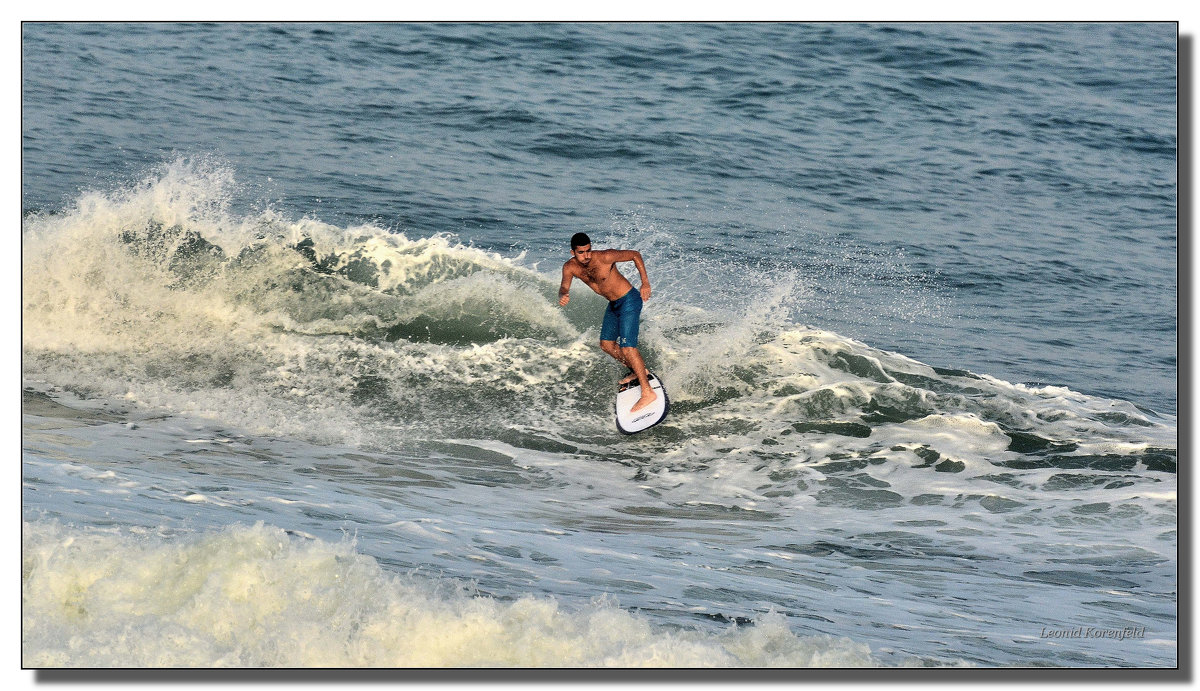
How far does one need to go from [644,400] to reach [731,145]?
14.7ft

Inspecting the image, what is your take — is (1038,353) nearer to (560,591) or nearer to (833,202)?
(833,202)

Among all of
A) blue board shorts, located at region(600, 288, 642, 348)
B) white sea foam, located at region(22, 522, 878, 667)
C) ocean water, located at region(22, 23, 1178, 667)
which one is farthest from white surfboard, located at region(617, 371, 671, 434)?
white sea foam, located at region(22, 522, 878, 667)

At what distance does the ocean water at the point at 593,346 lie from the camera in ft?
15.1

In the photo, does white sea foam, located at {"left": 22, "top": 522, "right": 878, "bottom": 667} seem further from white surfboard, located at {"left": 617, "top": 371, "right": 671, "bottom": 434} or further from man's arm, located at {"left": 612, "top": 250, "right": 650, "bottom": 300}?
white surfboard, located at {"left": 617, "top": 371, "right": 671, "bottom": 434}

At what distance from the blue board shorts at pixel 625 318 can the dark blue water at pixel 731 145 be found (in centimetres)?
263

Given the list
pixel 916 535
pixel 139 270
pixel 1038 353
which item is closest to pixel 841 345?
pixel 1038 353

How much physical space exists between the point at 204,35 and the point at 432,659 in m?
10.7

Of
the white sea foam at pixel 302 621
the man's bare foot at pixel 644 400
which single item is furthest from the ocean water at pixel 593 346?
the man's bare foot at pixel 644 400

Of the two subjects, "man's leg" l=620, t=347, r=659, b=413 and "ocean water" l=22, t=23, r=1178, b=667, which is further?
"man's leg" l=620, t=347, r=659, b=413

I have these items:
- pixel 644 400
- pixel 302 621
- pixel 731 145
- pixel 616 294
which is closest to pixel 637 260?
pixel 616 294

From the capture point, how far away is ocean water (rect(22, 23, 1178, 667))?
4.61 metres

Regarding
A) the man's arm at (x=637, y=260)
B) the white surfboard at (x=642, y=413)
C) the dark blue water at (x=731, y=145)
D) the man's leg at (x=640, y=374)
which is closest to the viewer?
the man's arm at (x=637, y=260)

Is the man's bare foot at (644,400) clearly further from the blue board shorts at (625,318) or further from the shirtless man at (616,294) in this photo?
the blue board shorts at (625,318)

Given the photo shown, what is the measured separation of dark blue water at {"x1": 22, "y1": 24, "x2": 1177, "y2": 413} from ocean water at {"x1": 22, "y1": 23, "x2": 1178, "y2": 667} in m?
0.04
